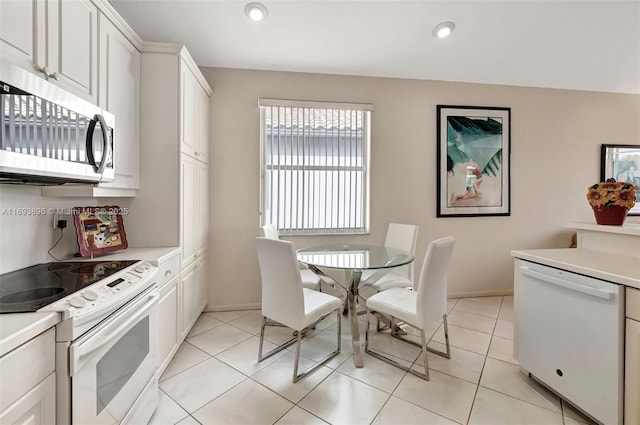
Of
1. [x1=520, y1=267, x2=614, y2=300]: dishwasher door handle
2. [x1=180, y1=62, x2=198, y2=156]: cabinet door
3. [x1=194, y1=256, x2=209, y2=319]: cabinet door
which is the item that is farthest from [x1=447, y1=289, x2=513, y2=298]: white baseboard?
[x1=180, y1=62, x2=198, y2=156]: cabinet door

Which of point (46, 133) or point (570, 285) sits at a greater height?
point (46, 133)

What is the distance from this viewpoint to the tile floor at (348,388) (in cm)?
162

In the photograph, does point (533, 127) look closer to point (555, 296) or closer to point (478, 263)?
point (478, 263)

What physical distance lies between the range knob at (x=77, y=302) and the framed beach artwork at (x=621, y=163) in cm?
547

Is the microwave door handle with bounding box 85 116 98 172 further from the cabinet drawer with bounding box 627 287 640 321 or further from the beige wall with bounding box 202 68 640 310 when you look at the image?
the cabinet drawer with bounding box 627 287 640 321

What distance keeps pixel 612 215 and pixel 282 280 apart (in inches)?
87.3

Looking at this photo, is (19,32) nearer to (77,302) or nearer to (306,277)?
(77,302)

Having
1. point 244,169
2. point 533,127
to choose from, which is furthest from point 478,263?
point 244,169

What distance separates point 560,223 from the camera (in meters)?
3.75

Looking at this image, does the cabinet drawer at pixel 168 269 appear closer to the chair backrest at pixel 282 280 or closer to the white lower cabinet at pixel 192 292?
the white lower cabinet at pixel 192 292

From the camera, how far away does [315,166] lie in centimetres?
324

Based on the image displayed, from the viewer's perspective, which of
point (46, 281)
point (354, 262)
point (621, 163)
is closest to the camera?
point (46, 281)

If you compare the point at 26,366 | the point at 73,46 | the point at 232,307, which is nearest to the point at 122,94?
the point at 73,46

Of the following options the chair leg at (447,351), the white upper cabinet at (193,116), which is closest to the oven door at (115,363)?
the white upper cabinet at (193,116)
